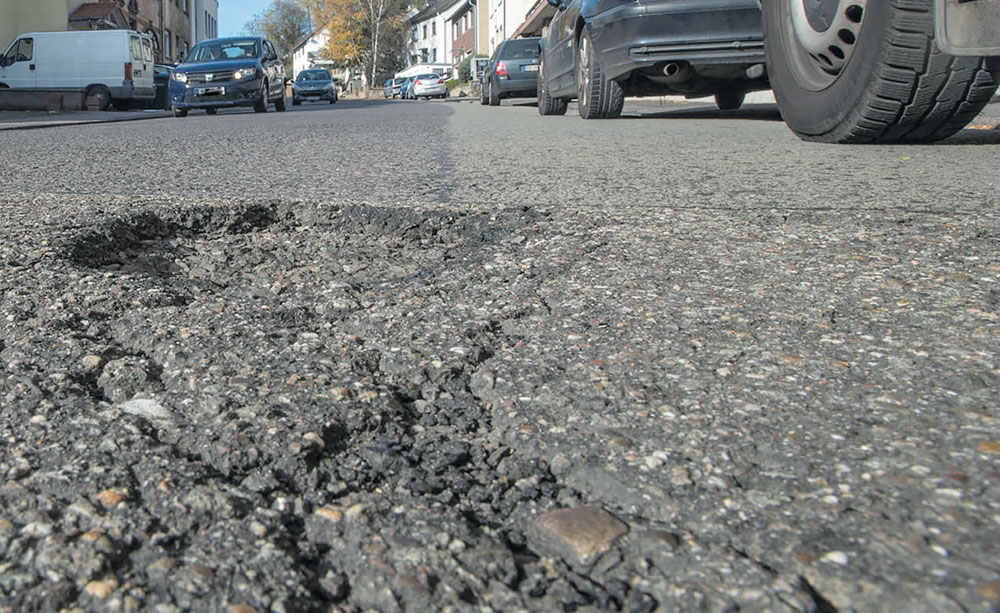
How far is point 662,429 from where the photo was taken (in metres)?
1.24

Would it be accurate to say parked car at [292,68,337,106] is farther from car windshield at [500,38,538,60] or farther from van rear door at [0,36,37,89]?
car windshield at [500,38,538,60]

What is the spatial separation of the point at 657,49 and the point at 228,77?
11.0m

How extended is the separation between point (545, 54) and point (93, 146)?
655cm

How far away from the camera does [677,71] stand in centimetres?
788

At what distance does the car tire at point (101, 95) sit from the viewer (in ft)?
59.7

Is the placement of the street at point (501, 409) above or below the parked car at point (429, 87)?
below

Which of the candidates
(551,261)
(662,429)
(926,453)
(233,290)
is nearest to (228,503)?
(662,429)

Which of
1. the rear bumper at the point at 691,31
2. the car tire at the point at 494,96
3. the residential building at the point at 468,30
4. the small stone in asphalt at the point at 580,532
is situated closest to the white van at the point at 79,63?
the car tire at the point at 494,96

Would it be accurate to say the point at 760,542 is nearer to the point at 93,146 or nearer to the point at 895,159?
the point at 895,159

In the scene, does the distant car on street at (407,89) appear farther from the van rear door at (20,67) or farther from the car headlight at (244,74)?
the car headlight at (244,74)

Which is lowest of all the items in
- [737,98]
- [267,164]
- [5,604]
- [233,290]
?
[5,604]

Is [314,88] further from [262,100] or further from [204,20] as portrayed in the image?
[262,100]

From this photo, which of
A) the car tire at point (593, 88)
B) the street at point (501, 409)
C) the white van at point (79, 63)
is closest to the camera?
the street at point (501, 409)

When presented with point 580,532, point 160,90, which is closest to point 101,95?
point 160,90
